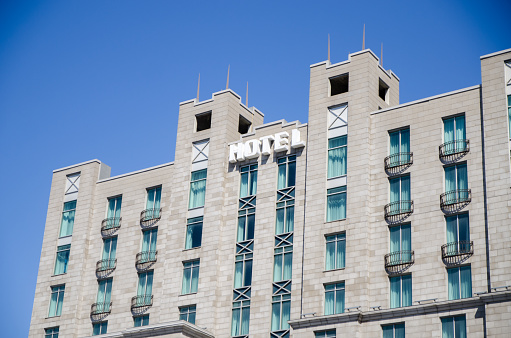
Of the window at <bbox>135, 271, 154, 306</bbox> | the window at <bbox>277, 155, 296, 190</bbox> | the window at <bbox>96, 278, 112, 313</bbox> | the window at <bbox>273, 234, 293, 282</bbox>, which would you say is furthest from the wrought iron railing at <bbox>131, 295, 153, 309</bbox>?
the window at <bbox>277, 155, 296, 190</bbox>

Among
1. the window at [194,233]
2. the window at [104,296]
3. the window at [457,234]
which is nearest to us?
the window at [457,234]

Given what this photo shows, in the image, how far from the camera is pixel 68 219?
8375cm

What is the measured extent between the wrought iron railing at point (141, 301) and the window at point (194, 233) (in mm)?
5416

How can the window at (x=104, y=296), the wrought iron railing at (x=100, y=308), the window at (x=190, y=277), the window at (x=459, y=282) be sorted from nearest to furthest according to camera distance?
1. the window at (x=459, y=282)
2. the window at (x=190, y=277)
3. the wrought iron railing at (x=100, y=308)
4. the window at (x=104, y=296)

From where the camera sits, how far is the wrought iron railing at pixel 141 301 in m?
74.8

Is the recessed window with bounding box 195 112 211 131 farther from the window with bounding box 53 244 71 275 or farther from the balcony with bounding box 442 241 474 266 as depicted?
the balcony with bounding box 442 241 474 266

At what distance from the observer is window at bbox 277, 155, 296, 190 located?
71.7m

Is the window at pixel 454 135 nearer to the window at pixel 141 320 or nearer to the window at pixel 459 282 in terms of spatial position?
the window at pixel 459 282

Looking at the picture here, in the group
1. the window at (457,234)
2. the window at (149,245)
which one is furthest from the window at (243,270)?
the window at (457,234)

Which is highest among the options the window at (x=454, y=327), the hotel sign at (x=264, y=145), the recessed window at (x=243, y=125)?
the recessed window at (x=243, y=125)

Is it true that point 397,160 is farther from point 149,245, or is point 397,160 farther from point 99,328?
point 99,328

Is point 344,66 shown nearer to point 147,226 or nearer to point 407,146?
point 407,146

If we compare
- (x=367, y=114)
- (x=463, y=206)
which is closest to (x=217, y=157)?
(x=367, y=114)

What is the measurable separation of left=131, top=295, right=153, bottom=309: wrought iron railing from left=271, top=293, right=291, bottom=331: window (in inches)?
472
